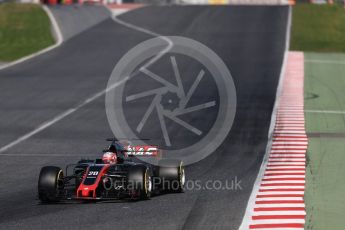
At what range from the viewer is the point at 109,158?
19.3 meters

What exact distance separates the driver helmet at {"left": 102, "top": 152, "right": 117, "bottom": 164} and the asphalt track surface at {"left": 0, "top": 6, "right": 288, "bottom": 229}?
1.43 metres

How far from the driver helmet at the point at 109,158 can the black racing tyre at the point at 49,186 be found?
1377mm

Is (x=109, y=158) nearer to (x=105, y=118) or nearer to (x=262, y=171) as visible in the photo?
(x=262, y=171)

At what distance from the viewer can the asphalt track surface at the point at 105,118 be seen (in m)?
16.9

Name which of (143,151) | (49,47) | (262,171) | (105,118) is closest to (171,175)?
(143,151)

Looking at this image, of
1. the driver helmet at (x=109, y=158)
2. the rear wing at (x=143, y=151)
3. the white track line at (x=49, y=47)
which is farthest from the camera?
the white track line at (x=49, y=47)

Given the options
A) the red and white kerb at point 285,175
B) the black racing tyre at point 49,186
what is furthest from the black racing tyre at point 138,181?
the red and white kerb at point 285,175

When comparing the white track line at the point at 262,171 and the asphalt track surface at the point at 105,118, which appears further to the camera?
the asphalt track surface at the point at 105,118

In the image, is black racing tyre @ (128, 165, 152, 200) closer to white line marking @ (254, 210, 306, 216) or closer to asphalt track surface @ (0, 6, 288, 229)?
asphalt track surface @ (0, 6, 288, 229)

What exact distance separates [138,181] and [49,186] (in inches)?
73.0

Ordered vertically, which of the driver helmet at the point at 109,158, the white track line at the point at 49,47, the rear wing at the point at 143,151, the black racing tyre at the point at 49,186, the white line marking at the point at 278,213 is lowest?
the white line marking at the point at 278,213

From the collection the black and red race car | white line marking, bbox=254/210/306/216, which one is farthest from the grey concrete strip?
white line marking, bbox=254/210/306/216

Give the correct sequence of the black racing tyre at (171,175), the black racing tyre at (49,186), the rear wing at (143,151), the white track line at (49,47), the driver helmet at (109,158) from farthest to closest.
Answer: the white track line at (49,47), the rear wing at (143,151), the black racing tyre at (171,175), the driver helmet at (109,158), the black racing tyre at (49,186)

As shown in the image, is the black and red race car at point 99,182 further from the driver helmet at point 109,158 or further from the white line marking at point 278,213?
the white line marking at point 278,213
